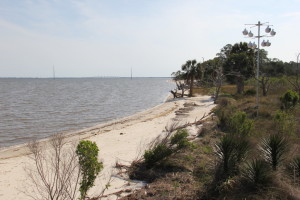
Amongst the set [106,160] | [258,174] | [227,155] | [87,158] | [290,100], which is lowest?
[106,160]

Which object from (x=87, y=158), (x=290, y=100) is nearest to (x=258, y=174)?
(x=87, y=158)

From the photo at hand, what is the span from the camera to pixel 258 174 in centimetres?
565

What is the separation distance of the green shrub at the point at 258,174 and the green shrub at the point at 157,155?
321cm

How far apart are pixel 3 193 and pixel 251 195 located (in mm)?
6581

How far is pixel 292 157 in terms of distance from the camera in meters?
7.08

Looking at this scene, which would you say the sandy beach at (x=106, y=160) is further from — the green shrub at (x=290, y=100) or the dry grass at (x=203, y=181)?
the green shrub at (x=290, y=100)

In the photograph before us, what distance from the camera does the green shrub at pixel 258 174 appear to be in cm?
562

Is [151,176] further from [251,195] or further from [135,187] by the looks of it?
[251,195]

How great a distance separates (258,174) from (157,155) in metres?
3.59

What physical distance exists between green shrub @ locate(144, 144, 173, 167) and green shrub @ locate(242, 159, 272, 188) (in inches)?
127

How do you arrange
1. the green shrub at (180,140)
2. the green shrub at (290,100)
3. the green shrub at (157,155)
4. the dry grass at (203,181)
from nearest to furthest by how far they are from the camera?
the dry grass at (203,181), the green shrub at (157,155), the green shrub at (180,140), the green shrub at (290,100)

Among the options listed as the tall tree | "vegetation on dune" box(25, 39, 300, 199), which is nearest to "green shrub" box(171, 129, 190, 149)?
"vegetation on dune" box(25, 39, 300, 199)

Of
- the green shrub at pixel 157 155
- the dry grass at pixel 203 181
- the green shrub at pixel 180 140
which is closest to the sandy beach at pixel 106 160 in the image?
the dry grass at pixel 203 181

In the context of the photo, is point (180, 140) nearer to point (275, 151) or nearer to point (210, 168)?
point (210, 168)
